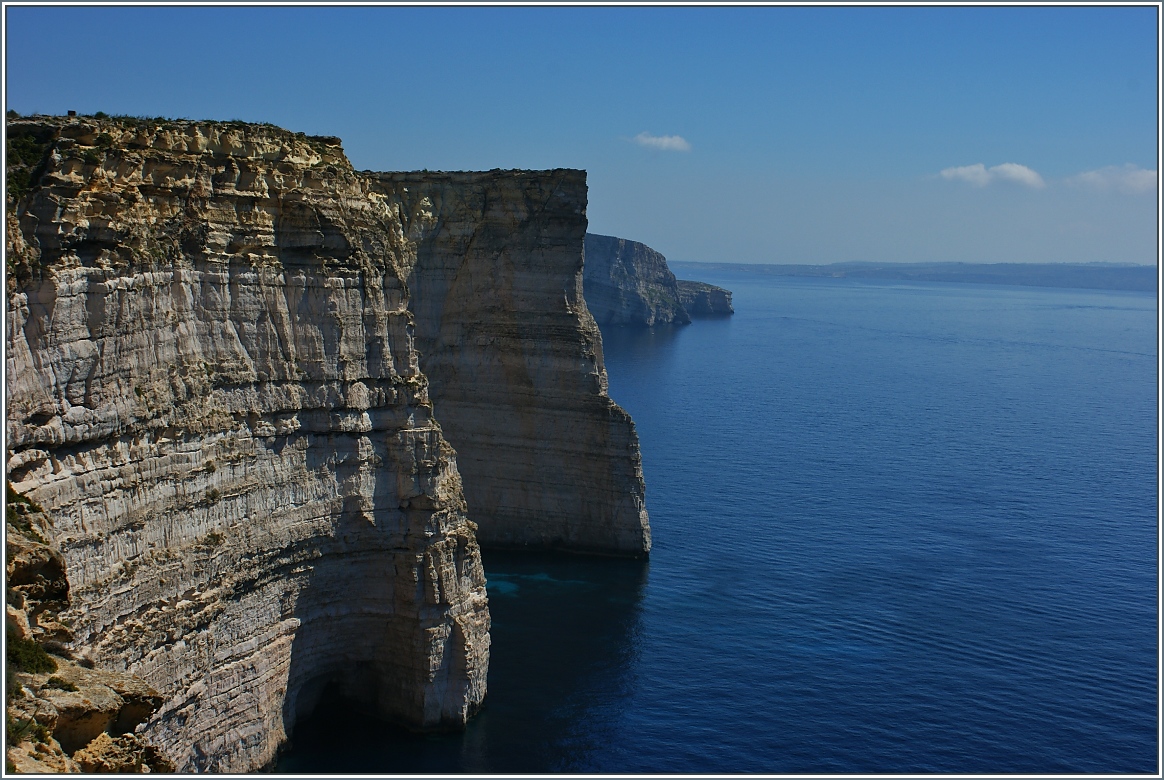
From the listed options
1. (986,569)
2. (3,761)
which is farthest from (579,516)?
(3,761)

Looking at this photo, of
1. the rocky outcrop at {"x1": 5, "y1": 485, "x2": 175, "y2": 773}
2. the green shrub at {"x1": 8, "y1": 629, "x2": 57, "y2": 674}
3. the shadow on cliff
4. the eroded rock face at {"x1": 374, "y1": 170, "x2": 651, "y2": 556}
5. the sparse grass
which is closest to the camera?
the rocky outcrop at {"x1": 5, "y1": 485, "x2": 175, "y2": 773}

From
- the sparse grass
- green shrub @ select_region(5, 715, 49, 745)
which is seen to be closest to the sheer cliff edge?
the sparse grass

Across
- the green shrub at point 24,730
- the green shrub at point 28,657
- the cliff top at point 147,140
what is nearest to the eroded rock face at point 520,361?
the cliff top at point 147,140

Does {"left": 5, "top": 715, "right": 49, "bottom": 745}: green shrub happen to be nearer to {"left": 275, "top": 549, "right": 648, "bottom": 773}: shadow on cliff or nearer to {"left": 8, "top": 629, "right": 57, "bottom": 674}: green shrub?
{"left": 8, "top": 629, "right": 57, "bottom": 674}: green shrub

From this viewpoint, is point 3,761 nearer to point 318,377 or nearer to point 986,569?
point 318,377

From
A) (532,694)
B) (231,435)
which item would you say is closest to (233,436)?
(231,435)

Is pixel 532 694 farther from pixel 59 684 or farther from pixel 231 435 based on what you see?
pixel 59 684

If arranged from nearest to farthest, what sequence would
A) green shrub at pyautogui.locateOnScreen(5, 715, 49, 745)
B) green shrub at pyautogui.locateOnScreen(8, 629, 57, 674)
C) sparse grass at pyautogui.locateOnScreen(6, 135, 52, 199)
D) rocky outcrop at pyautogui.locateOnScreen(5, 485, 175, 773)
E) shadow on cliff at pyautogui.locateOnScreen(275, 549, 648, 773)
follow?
green shrub at pyautogui.locateOnScreen(5, 715, 49, 745) < rocky outcrop at pyautogui.locateOnScreen(5, 485, 175, 773) < green shrub at pyautogui.locateOnScreen(8, 629, 57, 674) < sparse grass at pyautogui.locateOnScreen(6, 135, 52, 199) < shadow on cliff at pyautogui.locateOnScreen(275, 549, 648, 773)
